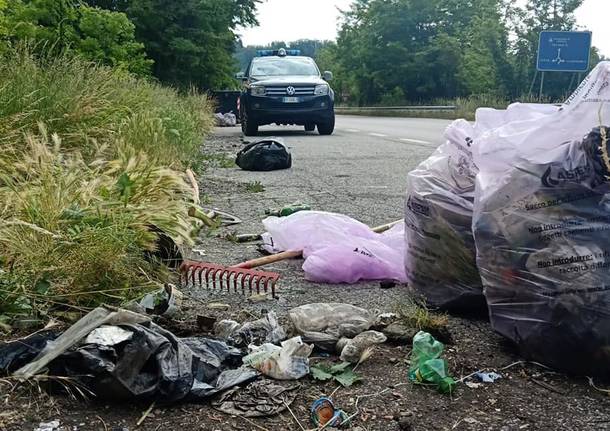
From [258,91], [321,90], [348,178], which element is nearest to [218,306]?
[348,178]

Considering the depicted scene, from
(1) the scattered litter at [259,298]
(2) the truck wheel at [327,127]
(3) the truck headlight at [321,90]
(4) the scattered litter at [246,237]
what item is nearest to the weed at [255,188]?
(4) the scattered litter at [246,237]

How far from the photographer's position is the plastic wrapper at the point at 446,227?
8.36 ft

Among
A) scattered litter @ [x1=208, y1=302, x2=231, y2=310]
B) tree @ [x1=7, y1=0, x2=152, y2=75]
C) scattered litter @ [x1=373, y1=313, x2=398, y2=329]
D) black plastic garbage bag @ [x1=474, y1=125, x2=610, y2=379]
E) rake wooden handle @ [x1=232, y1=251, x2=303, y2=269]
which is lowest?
scattered litter @ [x1=208, y1=302, x2=231, y2=310]

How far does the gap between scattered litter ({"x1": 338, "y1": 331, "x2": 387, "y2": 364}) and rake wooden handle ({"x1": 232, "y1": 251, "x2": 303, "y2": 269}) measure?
1068mm

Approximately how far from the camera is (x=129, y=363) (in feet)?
5.96

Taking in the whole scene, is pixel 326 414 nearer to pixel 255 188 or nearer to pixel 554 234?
Result: pixel 554 234

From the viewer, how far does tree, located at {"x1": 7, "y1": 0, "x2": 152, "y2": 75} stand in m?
9.91

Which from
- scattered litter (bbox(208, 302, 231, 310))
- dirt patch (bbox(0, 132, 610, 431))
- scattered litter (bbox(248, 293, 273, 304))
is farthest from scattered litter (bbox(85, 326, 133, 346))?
scattered litter (bbox(248, 293, 273, 304))

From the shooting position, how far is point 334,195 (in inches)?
224

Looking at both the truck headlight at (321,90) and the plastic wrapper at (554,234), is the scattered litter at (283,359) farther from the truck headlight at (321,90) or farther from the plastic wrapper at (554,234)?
the truck headlight at (321,90)

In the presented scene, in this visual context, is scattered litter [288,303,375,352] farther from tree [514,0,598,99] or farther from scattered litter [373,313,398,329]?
tree [514,0,598,99]

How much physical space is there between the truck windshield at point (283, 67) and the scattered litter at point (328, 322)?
504 inches

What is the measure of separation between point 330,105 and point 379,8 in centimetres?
4576

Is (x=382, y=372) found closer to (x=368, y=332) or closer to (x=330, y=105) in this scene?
(x=368, y=332)
